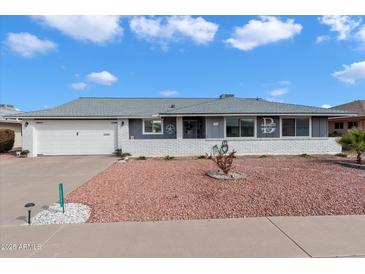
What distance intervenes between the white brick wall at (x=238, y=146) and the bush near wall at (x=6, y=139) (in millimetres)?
9345

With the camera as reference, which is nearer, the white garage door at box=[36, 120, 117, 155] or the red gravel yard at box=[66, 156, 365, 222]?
the red gravel yard at box=[66, 156, 365, 222]

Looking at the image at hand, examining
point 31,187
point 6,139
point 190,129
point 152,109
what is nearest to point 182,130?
point 190,129

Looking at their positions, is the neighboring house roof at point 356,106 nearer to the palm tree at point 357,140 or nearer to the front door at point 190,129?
the palm tree at point 357,140

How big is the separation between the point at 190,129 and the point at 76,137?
24.3 feet

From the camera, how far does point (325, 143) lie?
15.4 m

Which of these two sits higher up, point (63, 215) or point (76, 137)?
point (76, 137)

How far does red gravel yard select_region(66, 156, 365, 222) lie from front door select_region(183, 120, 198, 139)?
26.9 ft

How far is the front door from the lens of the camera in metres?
16.6

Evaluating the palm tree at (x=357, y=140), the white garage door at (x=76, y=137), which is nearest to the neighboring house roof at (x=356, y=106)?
the palm tree at (x=357, y=140)

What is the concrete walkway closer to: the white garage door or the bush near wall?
A: the white garage door

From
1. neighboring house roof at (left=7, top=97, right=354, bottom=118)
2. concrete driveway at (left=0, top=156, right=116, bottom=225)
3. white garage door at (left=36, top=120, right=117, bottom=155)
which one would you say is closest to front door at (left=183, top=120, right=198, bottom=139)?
neighboring house roof at (left=7, top=97, right=354, bottom=118)

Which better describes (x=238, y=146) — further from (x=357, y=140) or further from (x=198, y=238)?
(x=198, y=238)

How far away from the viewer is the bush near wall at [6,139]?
17.8 meters

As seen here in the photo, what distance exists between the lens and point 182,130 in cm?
1633
